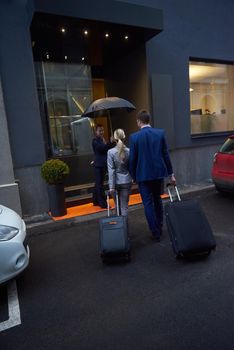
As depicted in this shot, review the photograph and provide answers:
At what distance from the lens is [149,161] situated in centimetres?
389

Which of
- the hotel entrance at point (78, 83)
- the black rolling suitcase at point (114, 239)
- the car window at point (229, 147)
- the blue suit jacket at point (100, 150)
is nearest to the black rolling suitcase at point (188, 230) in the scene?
the black rolling suitcase at point (114, 239)

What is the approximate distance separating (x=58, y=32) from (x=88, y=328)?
605cm

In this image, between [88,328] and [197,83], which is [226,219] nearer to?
[88,328]

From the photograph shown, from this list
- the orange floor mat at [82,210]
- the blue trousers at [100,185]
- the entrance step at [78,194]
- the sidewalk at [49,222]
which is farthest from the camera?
the entrance step at [78,194]

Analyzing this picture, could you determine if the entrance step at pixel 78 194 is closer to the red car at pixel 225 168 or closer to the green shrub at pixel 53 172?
the green shrub at pixel 53 172

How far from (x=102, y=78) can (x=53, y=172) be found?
5052 millimetres

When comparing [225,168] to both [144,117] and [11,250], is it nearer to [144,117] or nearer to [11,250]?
[144,117]

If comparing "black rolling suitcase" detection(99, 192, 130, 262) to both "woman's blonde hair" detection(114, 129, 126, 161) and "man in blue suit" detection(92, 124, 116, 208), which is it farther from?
"man in blue suit" detection(92, 124, 116, 208)

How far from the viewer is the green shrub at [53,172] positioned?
5.39m

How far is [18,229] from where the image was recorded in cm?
312

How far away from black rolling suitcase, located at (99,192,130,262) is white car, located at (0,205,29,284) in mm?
976

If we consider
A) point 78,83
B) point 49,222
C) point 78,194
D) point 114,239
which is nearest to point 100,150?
point 78,194

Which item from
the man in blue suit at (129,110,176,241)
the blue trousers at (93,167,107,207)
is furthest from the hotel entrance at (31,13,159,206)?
the man in blue suit at (129,110,176,241)

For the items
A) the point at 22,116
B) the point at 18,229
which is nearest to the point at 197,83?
the point at 22,116
